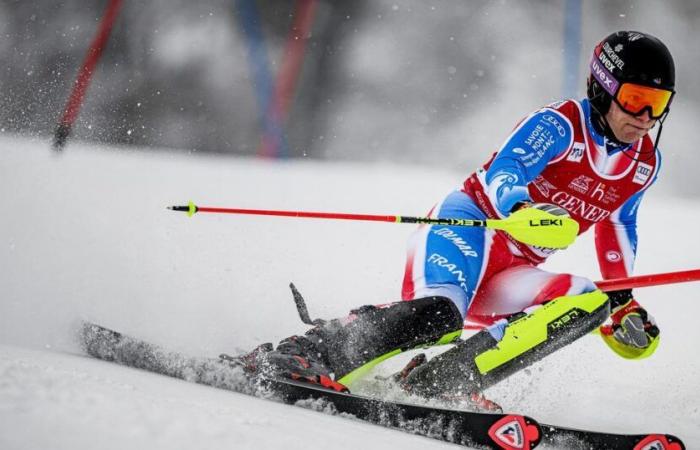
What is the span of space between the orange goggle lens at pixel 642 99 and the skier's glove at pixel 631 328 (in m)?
0.62

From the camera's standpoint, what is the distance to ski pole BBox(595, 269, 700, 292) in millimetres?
2570

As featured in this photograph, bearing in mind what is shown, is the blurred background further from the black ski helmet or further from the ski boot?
the ski boot

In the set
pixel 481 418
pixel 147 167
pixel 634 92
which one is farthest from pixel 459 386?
pixel 147 167

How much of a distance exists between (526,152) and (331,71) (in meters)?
4.41

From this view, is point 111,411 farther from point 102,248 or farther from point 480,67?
point 480,67

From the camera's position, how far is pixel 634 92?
2.60m

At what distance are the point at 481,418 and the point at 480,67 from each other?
16.6 ft

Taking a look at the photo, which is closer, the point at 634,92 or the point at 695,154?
the point at 634,92

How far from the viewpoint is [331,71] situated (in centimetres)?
687

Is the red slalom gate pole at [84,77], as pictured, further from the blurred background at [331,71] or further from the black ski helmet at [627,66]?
the black ski helmet at [627,66]

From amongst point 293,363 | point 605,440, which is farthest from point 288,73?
point 605,440

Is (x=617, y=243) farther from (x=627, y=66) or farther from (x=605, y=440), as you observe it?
(x=605, y=440)

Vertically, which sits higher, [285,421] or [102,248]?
[102,248]

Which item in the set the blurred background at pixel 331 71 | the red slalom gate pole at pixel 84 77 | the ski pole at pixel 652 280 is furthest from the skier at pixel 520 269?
the red slalom gate pole at pixel 84 77
